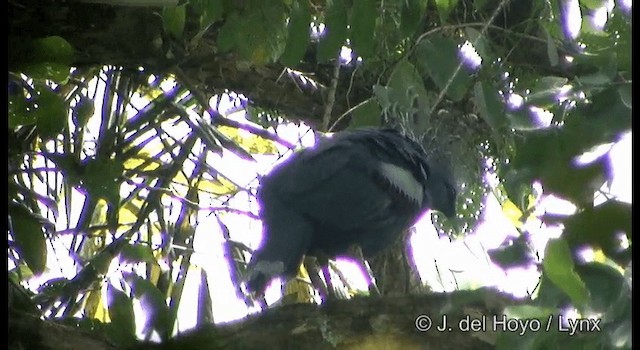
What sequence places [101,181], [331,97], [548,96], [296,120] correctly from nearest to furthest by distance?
[548,96] < [101,181] < [331,97] < [296,120]

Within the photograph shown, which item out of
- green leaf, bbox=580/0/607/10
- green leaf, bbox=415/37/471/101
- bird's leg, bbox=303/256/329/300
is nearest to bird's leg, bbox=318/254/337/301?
bird's leg, bbox=303/256/329/300

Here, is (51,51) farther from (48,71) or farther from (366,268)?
(366,268)

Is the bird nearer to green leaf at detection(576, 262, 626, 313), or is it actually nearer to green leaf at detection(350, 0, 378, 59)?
green leaf at detection(350, 0, 378, 59)

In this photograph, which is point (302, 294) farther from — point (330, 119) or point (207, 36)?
point (207, 36)

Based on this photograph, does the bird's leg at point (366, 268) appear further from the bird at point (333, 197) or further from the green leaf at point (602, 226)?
the green leaf at point (602, 226)

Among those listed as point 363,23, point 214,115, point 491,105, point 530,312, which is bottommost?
point 530,312

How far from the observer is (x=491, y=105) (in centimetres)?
72

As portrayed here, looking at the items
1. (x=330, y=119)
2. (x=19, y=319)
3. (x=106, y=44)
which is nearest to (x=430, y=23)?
(x=330, y=119)

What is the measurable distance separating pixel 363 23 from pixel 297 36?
3.1 inches

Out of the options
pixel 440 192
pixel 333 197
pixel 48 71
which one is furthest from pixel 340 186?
pixel 48 71

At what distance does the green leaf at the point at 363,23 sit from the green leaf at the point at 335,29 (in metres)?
0.02

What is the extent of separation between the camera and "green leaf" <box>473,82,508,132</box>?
70 cm

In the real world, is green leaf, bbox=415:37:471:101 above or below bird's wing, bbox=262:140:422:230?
above

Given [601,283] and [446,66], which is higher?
[446,66]
